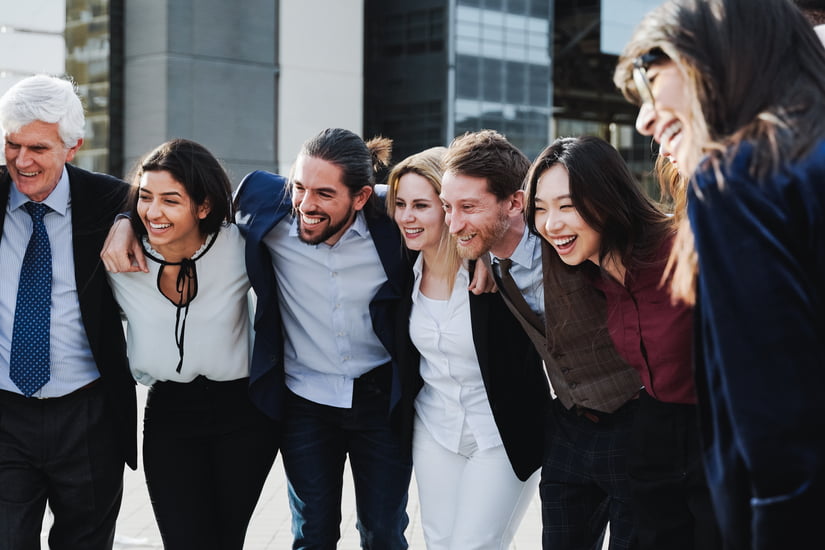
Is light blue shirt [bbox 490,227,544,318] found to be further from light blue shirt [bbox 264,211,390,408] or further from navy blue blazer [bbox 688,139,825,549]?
navy blue blazer [bbox 688,139,825,549]

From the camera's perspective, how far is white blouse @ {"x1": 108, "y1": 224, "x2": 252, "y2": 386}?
3.47 m

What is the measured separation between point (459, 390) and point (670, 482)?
104 cm

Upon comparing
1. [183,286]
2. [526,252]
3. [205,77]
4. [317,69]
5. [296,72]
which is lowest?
[183,286]

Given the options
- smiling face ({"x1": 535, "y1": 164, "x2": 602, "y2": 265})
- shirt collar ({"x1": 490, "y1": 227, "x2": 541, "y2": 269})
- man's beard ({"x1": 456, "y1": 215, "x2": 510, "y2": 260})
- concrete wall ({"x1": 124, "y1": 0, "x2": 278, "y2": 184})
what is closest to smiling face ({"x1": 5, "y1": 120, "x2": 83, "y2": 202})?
man's beard ({"x1": 456, "y1": 215, "x2": 510, "y2": 260})

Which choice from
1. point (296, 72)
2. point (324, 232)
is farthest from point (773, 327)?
point (296, 72)

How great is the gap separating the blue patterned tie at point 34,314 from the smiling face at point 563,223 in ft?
5.88

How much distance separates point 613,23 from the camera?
92.3 ft

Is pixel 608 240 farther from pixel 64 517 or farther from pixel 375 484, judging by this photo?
pixel 64 517

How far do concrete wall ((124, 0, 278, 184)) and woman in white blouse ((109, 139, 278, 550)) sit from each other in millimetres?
17408

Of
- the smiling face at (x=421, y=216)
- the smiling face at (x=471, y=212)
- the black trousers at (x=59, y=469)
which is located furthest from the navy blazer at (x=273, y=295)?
the black trousers at (x=59, y=469)

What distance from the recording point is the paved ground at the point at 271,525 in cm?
530

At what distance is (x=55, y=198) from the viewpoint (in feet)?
11.4

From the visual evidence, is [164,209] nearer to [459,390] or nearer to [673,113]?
[459,390]

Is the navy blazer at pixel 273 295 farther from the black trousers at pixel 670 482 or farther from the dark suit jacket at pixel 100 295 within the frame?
the black trousers at pixel 670 482
